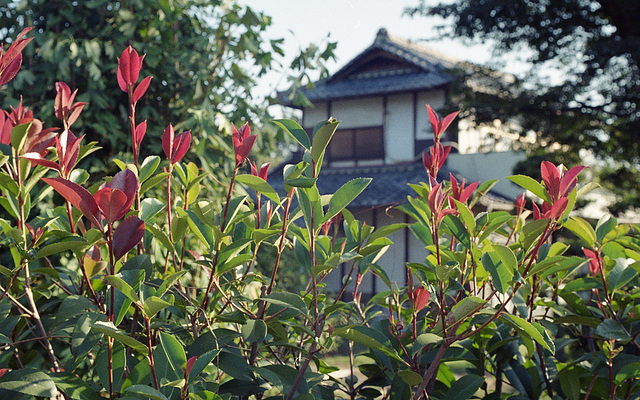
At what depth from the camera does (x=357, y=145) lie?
11500 millimetres

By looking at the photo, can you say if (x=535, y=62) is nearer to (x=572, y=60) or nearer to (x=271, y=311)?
(x=572, y=60)

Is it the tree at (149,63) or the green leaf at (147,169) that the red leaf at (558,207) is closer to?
the green leaf at (147,169)

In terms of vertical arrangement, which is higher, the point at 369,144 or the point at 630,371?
the point at 369,144

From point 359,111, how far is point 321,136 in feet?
36.1

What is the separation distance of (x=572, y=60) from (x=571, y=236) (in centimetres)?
347

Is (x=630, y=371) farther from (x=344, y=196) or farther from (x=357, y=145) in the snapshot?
(x=357, y=145)

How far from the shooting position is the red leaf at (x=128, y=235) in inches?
28.0

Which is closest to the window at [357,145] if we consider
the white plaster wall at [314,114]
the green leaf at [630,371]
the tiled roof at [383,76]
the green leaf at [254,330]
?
the white plaster wall at [314,114]

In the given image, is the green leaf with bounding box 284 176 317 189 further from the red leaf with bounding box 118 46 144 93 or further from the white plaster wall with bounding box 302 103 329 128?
the white plaster wall with bounding box 302 103 329 128

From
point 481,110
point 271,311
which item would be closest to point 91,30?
point 271,311

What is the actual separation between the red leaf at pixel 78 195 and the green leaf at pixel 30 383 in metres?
0.24

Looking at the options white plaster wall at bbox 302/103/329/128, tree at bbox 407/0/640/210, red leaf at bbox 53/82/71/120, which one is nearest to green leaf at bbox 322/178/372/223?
red leaf at bbox 53/82/71/120

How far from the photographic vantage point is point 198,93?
2.88 metres

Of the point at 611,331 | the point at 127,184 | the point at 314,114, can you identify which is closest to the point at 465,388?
the point at 611,331
